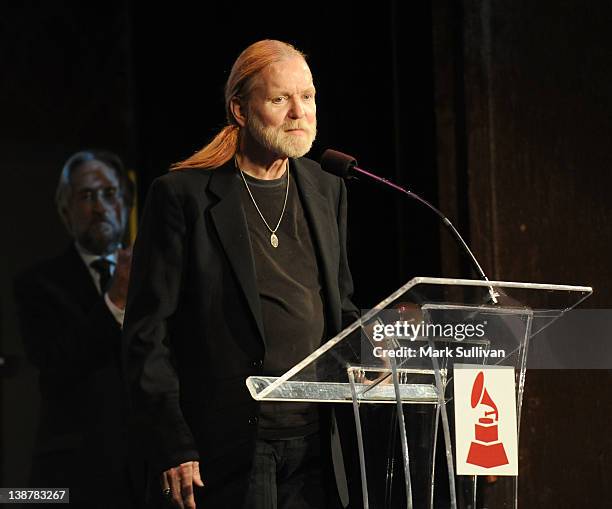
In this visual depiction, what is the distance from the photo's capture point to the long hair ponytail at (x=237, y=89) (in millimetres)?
2820

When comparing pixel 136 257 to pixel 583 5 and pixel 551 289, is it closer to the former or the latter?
pixel 551 289

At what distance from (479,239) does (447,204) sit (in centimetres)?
16

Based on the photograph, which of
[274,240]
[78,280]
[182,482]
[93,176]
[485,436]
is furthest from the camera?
[93,176]

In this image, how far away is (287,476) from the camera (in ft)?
8.50

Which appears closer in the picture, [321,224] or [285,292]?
[285,292]

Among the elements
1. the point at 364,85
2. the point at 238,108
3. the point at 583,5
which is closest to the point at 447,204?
the point at 364,85

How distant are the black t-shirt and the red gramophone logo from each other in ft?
1.64

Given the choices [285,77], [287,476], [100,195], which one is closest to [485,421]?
[287,476]

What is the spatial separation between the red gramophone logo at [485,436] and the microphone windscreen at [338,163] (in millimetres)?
620

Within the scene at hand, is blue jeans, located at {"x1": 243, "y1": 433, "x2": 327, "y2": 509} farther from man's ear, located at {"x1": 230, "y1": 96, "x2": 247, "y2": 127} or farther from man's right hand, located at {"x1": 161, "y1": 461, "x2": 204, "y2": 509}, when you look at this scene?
man's ear, located at {"x1": 230, "y1": 96, "x2": 247, "y2": 127}

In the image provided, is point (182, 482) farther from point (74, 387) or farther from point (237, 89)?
point (74, 387)

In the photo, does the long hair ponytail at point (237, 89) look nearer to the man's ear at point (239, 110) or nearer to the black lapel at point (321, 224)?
Result: the man's ear at point (239, 110)

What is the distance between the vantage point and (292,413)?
2584 millimetres

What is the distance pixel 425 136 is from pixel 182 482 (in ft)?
5.89
